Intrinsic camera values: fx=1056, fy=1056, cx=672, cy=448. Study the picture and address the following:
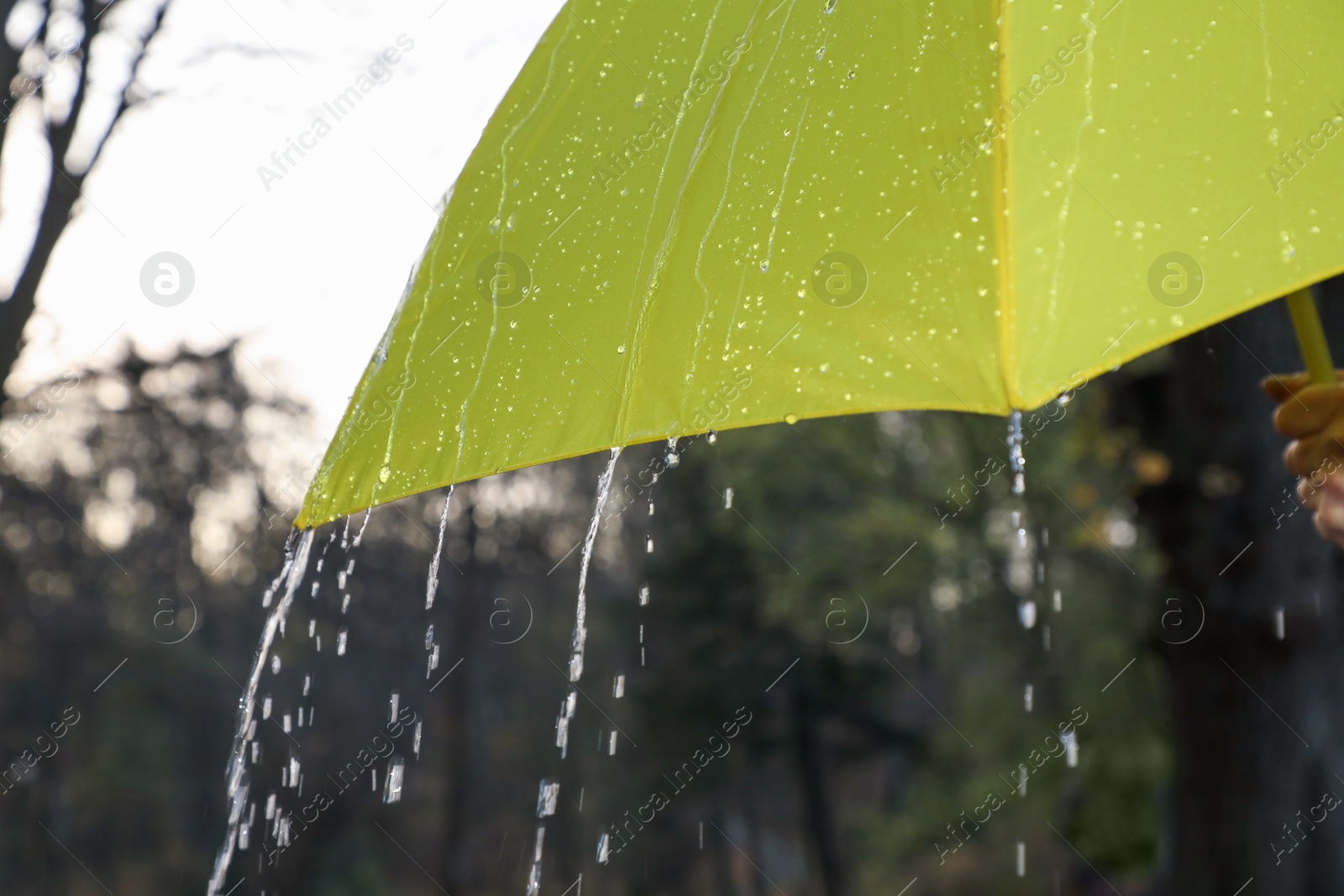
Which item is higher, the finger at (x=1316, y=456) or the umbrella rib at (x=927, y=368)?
the umbrella rib at (x=927, y=368)

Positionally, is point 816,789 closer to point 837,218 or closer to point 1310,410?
point 1310,410

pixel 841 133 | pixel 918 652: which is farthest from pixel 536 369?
pixel 918 652

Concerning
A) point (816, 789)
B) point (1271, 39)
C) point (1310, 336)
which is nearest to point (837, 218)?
point (1271, 39)

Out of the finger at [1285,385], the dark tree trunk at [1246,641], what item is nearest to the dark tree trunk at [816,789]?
the dark tree trunk at [1246,641]

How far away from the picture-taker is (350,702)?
79.8 feet

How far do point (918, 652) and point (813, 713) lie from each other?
4963 mm

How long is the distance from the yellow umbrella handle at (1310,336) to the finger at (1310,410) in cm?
3

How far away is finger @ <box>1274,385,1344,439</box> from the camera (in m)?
1.68

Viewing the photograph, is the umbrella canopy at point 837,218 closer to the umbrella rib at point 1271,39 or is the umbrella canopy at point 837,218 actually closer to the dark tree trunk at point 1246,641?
the umbrella rib at point 1271,39

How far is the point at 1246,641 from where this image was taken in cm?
575

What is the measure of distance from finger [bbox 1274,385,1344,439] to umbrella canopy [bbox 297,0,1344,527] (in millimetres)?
471

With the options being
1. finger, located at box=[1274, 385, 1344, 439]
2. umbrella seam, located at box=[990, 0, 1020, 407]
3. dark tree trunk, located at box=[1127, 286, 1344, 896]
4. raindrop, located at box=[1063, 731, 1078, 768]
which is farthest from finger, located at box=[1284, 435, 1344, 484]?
raindrop, located at box=[1063, 731, 1078, 768]

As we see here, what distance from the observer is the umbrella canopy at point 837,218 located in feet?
4.28

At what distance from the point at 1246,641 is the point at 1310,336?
473 centimetres
